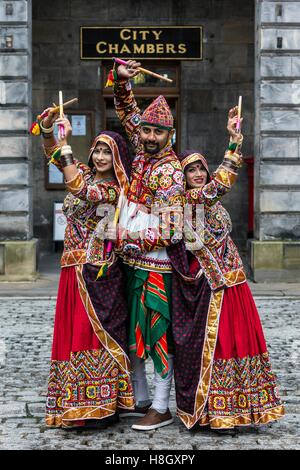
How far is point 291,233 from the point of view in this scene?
1276cm

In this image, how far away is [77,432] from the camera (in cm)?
551

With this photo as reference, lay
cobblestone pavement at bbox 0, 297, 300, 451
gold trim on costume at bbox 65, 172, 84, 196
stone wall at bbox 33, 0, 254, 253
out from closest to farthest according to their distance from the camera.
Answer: cobblestone pavement at bbox 0, 297, 300, 451, gold trim on costume at bbox 65, 172, 84, 196, stone wall at bbox 33, 0, 254, 253

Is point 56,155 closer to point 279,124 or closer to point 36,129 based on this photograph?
point 36,129

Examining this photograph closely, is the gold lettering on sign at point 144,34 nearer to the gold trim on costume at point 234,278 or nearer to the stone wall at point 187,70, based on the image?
the stone wall at point 187,70

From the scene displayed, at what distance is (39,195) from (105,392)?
36.0 ft

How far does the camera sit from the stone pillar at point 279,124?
12.7 m

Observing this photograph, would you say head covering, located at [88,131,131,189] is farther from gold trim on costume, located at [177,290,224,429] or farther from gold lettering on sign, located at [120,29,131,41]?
gold lettering on sign, located at [120,29,131,41]

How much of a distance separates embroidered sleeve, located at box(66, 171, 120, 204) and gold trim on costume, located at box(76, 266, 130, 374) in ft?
1.74

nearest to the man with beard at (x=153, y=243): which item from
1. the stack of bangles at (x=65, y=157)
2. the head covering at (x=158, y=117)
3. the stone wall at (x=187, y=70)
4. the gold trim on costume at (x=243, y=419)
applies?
the head covering at (x=158, y=117)

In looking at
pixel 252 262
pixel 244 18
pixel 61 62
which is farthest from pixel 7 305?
pixel 244 18

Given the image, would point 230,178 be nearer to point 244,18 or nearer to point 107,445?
point 107,445

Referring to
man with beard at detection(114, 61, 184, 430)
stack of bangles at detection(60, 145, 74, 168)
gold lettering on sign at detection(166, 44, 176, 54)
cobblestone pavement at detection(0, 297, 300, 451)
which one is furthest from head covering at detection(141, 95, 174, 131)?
gold lettering on sign at detection(166, 44, 176, 54)

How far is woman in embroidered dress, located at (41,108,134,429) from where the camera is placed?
17.9 ft

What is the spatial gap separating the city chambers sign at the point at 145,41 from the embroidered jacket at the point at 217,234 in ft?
33.3
